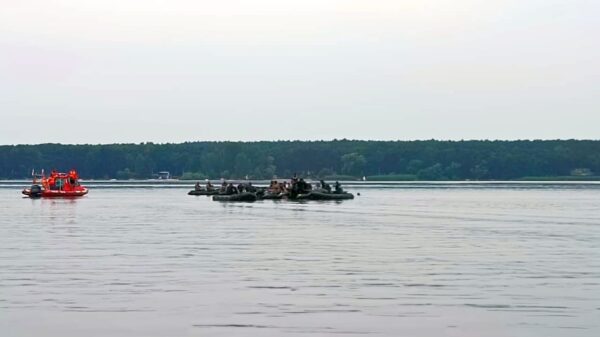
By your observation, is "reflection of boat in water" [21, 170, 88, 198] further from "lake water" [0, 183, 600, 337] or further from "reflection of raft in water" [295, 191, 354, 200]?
"lake water" [0, 183, 600, 337]

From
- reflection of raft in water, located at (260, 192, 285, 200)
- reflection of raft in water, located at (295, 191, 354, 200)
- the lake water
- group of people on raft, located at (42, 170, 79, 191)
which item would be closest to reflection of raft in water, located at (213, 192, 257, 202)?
reflection of raft in water, located at (260, 192, 285, 200)

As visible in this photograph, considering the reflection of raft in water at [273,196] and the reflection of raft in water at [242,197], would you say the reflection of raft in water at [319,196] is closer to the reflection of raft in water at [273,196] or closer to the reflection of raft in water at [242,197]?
the reflection of raft in water at [273,196]

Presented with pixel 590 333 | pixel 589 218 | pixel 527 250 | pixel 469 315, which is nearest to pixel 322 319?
pixel 469 315

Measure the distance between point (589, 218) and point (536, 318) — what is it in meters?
38.0

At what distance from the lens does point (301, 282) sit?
24312mm

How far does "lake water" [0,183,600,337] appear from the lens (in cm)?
1811

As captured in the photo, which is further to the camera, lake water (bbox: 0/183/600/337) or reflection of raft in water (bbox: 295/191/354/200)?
reflection of raft in water (bbox: 295/191/354/200)

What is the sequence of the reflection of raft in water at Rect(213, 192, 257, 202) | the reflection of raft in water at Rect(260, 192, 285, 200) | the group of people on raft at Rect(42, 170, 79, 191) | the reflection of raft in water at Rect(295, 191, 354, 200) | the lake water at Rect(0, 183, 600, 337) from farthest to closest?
the group of people on raft at Rect(42, 170, 79, 191) → the reflection of raft in water at Rect(260, 192, 285, 200) → the reflection of raft in water at Rect(295, 191, 354, 200) → the reflection of raft in water at Rect(213, 192, 257, 202) → the lake water at Rect(0, 183, 600, 337)

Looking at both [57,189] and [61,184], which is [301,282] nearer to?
[57,189]

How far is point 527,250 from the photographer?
33.7m

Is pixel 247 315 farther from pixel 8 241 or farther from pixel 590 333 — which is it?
pixel 8 241

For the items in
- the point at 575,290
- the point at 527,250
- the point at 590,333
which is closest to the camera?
the point at 590,333

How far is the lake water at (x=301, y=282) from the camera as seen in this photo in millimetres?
18109

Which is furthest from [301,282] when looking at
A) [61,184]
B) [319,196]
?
[61,184]
